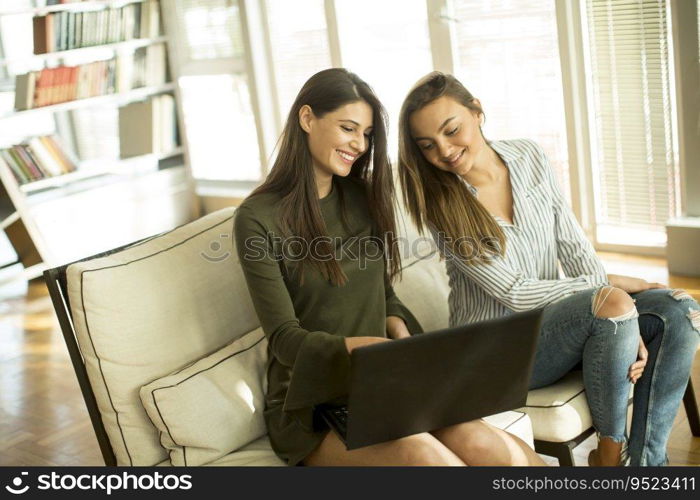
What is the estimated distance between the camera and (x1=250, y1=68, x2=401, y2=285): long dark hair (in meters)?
1.97

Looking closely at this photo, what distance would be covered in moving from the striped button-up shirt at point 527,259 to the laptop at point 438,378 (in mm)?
397

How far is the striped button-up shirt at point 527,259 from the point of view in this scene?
214 centimetres

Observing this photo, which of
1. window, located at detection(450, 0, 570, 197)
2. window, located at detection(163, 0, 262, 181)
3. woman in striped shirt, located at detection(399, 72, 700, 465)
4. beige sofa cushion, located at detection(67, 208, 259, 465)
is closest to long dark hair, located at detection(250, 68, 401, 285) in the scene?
woman in striped shirt, located at detection(399, 72, 700, 465)

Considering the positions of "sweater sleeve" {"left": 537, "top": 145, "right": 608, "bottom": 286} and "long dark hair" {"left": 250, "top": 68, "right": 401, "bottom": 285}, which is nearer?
"long dark hair" {"left": 250, "top": 68, "right": 401, "bottom": 285}

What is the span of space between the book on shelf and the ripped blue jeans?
4027mm

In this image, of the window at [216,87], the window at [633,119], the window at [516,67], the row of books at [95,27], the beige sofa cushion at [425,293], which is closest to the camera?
the beige sofa cushion at [425,293]

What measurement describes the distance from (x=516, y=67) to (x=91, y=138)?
2.94m

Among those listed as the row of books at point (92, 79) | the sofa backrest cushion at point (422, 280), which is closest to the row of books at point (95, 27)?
the row of books at point (92, 79)

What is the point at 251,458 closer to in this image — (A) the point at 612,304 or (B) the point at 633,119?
(A) the point at 612,304

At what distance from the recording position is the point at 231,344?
2094 mm

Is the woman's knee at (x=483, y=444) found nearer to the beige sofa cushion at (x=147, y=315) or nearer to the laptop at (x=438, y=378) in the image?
the laptop at (x=438, y=378)

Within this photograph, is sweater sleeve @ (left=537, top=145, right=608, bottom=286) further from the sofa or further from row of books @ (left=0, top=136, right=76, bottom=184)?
row of books @ (left=0, top=136, right=76, bottom=184)

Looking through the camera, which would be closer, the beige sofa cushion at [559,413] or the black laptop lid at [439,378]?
the black laptop lid at [439,378]
